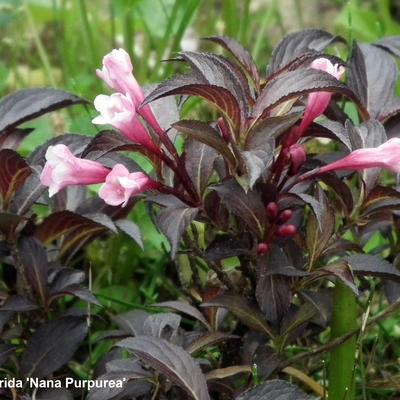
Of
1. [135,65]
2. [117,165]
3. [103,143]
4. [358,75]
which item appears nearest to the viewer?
[117,165]

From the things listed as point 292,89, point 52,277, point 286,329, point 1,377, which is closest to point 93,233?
point 52,277

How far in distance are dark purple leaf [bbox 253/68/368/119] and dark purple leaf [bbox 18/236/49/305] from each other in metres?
0.38

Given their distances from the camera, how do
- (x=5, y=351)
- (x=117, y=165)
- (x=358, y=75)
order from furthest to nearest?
1. (x=358, y=75)
2. (x=5, y=351)
3. (x=117, y=165)

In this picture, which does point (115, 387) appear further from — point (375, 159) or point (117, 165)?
point (375, 159)

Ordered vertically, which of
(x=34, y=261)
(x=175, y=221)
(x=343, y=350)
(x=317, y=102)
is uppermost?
(x=317, y=102)

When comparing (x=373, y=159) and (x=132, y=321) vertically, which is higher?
(x=373, y=159)

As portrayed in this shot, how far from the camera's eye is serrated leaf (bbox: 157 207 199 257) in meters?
0.95

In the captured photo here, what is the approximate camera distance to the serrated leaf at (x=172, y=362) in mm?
967

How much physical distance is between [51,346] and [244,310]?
0.90 ft

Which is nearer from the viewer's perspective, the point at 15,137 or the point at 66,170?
the point at 66,170

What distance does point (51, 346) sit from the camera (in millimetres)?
1147

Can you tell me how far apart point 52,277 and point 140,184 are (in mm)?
320

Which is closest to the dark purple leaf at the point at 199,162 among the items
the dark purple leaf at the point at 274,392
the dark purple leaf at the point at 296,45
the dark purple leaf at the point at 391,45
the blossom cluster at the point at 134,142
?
the blossom cluster at the point at 134,142

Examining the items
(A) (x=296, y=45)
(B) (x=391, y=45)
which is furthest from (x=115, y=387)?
(B) (x=391, y=45)
